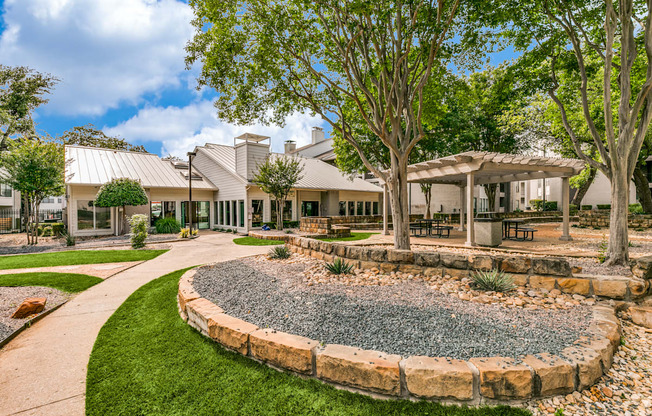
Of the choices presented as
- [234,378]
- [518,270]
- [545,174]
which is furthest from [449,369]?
[545,174]

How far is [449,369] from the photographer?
2330 millimetres

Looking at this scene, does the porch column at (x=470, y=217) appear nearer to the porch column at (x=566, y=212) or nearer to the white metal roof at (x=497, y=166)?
the white metal roof at (x=497, y=166)

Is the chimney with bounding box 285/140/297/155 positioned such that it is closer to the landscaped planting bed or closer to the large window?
the large window

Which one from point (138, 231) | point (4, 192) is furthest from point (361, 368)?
point (4, 192)

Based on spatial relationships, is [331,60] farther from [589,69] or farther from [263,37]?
[589,69]

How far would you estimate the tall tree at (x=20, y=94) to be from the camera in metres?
16.8

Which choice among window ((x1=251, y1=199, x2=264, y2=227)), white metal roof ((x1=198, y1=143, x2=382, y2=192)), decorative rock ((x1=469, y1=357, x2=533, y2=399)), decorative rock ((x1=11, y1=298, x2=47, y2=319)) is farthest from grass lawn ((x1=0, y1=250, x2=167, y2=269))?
decorative rock ((x1=469, y1=357, x2=533, y2=399))

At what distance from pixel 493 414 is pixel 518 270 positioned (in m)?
2.91

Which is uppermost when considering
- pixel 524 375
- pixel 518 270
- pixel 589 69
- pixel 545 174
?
pixel 589 69

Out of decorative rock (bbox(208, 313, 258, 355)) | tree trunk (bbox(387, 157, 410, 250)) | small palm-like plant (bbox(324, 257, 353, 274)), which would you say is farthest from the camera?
tree trunk (bbox(387, 157, 410, 250))

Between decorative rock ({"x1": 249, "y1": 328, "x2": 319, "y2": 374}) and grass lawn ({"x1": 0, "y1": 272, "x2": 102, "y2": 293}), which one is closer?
decorative rock ({"x1": 249, "y1": 328, "x2": 319, "y2": 374})

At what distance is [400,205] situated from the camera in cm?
674

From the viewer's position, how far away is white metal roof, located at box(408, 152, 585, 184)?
9.62m

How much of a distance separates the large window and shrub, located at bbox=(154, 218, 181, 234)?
2.46 meters
